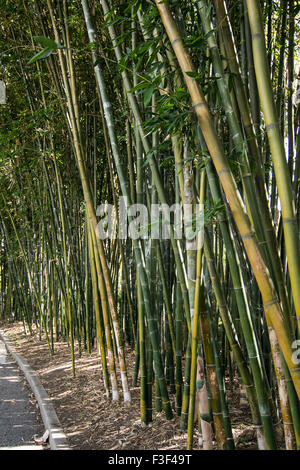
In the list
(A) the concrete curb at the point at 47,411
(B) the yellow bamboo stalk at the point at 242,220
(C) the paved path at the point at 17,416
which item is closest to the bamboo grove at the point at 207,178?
(B) the yellow bamboo stalk at the point at 242,220

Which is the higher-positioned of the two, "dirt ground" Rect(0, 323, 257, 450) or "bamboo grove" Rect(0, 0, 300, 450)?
"bamboo grove" Rect(0, 0, 300, 450)

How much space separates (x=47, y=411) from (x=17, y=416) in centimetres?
30

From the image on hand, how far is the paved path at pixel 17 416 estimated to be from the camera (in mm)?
2486

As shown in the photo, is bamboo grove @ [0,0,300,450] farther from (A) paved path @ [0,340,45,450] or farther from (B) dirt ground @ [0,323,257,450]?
(A) paved path @ [0,340,45,450]

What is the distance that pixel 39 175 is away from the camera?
4867 millimetres

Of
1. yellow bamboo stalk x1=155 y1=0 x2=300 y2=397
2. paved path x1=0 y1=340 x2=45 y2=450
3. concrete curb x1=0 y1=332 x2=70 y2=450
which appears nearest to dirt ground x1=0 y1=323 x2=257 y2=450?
concrete curb x1=0 y1=332 x2=70 y2=450

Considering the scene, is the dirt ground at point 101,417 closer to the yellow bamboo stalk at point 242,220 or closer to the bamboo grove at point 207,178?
the bamboo grove at point 207,178

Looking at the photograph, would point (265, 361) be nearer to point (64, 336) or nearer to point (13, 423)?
point (13, 423)

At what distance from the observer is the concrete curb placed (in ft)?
7.54

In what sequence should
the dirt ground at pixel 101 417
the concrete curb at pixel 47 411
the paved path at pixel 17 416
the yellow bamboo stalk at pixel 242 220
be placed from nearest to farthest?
the yellow bamboo stalk at pixel 242 220 < the dirt ground at pixel 101 417 < the concrete curb at pixel 47 411 < the paved path at pixel 17 416

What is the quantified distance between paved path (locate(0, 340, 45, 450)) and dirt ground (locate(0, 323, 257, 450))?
0.54 feet

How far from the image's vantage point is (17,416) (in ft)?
9.75

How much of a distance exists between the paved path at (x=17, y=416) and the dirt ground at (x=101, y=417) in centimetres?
16
